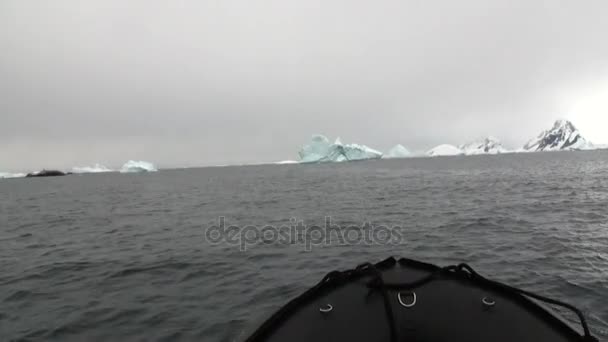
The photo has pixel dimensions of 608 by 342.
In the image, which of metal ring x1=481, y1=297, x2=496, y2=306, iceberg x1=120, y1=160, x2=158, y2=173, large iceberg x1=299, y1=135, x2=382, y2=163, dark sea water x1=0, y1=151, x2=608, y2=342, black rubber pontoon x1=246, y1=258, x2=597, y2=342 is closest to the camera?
black rubber pontoon x1=246, y1=258, x2=597, y2=342

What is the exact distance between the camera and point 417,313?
9.58 feet

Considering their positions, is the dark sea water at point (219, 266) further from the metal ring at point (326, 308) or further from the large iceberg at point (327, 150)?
the large iceberg at point (327, 150)

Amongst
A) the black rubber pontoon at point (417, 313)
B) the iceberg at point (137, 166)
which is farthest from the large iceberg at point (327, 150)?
the black rubber pontoon at point (417, 313)

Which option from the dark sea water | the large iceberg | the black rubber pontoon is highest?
the large iceberg

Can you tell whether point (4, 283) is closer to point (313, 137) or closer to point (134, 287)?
point (134, 287)

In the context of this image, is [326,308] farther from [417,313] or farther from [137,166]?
[137,166]

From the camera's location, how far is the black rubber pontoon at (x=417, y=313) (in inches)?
105

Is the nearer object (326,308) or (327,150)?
(326,308)

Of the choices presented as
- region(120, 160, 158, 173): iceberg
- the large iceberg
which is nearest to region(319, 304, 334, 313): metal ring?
the large iceberg

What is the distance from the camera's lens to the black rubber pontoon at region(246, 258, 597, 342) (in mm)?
2662

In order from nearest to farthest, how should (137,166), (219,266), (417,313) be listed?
(417,313)
(219,266)
(137,166)

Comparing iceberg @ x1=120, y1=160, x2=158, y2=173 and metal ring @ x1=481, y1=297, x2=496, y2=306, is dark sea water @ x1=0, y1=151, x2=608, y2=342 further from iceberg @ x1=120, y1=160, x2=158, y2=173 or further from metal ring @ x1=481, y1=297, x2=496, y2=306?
iceberg @ x1=120, y1=160, x2=158, y2=173

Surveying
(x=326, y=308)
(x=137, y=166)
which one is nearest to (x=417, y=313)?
(x=326, y=308)

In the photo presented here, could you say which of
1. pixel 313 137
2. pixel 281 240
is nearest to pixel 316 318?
pixel 281 240
